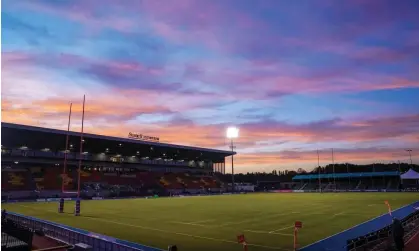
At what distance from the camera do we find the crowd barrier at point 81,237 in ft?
46.5

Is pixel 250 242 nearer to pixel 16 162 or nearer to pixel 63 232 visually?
pixel 63 232

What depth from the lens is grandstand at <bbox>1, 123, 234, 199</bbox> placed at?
231 feet

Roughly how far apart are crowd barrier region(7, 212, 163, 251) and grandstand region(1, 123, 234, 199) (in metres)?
33.1

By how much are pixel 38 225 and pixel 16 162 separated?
6237cm

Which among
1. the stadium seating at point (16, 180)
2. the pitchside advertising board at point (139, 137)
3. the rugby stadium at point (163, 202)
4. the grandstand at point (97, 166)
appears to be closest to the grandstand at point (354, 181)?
the rugby stadium at point (163, 202)

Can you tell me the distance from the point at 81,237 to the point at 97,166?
81585 millimetres

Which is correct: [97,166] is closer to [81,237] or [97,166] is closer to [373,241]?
[81,237]

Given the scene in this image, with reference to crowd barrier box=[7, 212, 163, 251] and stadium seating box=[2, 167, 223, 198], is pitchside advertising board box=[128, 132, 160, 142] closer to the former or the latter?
stadium seating box=[2, 167, 223, 198]

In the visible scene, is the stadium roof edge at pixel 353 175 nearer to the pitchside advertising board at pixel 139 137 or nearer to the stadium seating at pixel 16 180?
the pitchside advertising board at pixel 139 137

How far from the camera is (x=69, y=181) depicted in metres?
77.3

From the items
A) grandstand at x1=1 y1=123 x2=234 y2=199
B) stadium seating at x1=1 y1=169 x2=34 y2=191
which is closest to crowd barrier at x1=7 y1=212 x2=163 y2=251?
grandstand at x1=1 y1=123 x2=234 y2=199

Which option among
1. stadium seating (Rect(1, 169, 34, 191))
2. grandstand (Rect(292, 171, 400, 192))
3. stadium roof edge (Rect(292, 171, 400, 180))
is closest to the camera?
stadium seating (Rect(1, 169, 34, 191))

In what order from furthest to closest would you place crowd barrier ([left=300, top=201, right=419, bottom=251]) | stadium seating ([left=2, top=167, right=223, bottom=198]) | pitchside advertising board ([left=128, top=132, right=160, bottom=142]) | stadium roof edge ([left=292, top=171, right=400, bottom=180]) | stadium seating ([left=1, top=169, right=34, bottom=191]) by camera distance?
stadium roof edge ([left=292, top=171, right=400, bottom=180]), pitchside advertising board ([left=128, top=132, right=160, bottom=142]), stadium seating ([left=2, top=167, right=223, bottom=198]), stadium seating ([left=1, top=169, right=34, bottom=191]), crowd barrier ([left=300, top=201, right=419, bottom=251])

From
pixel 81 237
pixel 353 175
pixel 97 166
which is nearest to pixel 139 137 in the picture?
pixel 97 166
